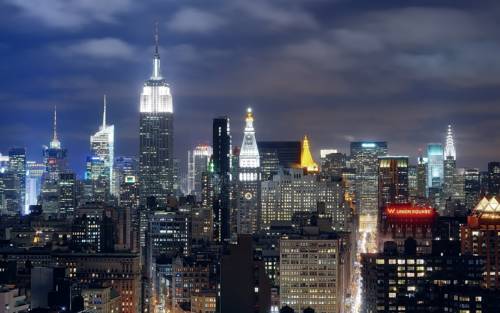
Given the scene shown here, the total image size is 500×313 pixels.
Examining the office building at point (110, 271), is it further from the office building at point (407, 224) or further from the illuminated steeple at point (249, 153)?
the illuminated steeple at point (249, 153)

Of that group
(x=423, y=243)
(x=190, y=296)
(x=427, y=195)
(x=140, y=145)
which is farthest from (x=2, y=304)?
(x=140, y=145)

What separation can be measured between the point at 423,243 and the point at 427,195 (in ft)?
100.0

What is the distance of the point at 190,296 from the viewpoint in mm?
53375

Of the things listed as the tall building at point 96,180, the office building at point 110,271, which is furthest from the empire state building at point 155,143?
the office building at point 110,271

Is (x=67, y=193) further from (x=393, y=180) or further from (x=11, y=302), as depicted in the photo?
(x=11, y=302)

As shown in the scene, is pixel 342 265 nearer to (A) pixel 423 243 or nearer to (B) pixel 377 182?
(A) pixel 423 243

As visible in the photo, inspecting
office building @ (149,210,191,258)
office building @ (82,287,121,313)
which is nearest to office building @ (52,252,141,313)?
office building @ (82,287,121,313)

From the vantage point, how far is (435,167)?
94.2m

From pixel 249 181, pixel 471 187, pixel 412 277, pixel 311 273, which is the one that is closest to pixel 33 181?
pixel 249 181

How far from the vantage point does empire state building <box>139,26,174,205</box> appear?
98125mm

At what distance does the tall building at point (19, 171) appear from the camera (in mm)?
91625

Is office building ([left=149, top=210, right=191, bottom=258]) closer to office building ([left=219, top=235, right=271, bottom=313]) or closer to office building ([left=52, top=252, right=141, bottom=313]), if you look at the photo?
office building ([left=52, top=252, right=141, bottom=313])

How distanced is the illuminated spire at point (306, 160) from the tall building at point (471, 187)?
12480 mm

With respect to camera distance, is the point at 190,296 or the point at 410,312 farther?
the point at 190,296
